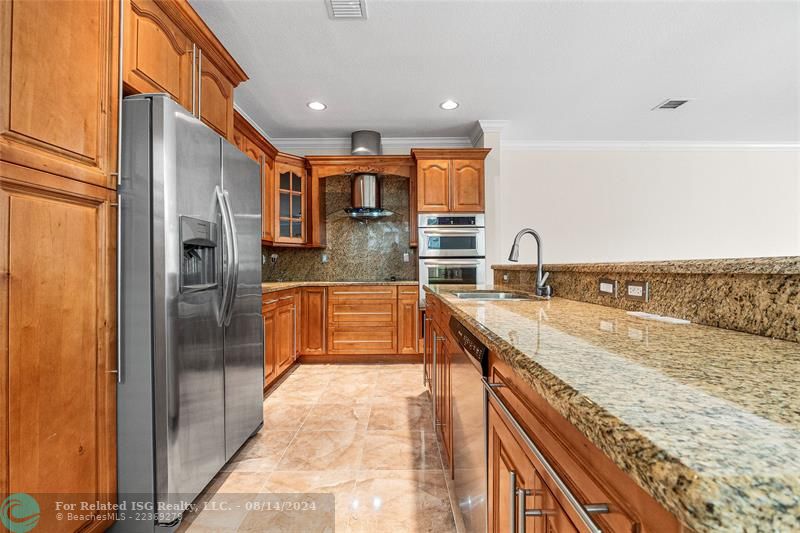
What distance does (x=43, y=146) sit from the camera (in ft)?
3.62

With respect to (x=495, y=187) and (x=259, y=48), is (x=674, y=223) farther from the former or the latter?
(x=259, y=48)

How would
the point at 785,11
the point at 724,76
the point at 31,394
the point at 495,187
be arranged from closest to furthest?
the point at 31,394, the point at 785,11, the point at 724,76, the point at 495,187

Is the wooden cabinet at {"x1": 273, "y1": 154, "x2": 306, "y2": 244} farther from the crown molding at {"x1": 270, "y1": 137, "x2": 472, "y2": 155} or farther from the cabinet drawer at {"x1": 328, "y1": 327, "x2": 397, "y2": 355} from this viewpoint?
the cabinet drawer at {"x1": 328, "y1": 327, "x2": 397, "y2": 355}

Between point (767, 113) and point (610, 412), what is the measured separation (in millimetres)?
5347

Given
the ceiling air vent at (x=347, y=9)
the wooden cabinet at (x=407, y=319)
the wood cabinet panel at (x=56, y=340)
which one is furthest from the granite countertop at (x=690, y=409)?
the wooden cabinet at (x=407, y=319)

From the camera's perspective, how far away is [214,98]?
2.09 meters

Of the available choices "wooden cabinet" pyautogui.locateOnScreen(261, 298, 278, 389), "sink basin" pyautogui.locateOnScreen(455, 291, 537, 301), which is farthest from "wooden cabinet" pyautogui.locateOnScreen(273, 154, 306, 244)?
"sink basin" pyautogui.locateOnScreen(455, 291, 537, 301)

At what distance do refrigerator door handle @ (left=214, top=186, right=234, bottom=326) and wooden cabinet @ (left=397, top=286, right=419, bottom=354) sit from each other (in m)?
2.27

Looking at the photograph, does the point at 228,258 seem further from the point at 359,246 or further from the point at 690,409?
the point at 359,246

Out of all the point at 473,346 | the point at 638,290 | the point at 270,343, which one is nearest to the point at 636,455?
the point at 473,346

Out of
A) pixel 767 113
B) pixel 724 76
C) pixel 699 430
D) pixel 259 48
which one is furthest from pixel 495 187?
pixel 699 430

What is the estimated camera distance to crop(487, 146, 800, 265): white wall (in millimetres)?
4668

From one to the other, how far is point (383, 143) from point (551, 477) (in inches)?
168

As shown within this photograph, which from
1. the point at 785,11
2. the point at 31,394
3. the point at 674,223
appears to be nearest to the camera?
the point at 31,394
